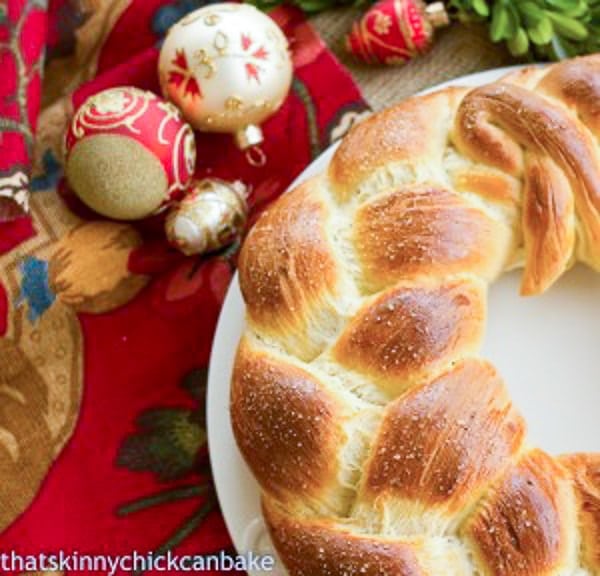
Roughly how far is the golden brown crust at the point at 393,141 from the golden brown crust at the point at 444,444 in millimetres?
205

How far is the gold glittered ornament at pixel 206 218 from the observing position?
3.18ft

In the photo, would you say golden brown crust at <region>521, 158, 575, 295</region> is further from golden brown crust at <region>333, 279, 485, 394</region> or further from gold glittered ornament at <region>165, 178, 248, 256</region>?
gold glittered ornament at <region>165, 178, 248, 256</region>

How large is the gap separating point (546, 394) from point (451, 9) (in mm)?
449

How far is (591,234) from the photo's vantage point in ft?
2.75

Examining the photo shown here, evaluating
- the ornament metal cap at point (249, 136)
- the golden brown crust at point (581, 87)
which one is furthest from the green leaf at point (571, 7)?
the ornament metal cap at point (249, 136)

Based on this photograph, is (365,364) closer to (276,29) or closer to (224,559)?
(224,559)

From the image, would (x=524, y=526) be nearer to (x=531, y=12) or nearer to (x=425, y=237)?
(x=425, y=237)

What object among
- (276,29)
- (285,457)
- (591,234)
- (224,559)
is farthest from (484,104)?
(224,559)

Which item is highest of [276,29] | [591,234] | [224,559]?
[276,29]

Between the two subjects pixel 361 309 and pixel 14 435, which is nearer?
pixel 361 309

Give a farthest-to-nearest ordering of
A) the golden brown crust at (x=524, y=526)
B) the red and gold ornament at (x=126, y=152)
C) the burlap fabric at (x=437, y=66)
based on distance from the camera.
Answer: the burlap fabric at (x=437, y=66) < the red and gold ornament at (x=126, y=152) < the golden brown crust at (x=524, y=526)

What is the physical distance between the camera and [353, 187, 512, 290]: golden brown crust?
2.69 ft

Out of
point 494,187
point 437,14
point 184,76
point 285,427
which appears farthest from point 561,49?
point 285,427

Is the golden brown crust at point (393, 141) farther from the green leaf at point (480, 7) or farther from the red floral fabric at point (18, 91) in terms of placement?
the red floral fabric at point (18, 91)
